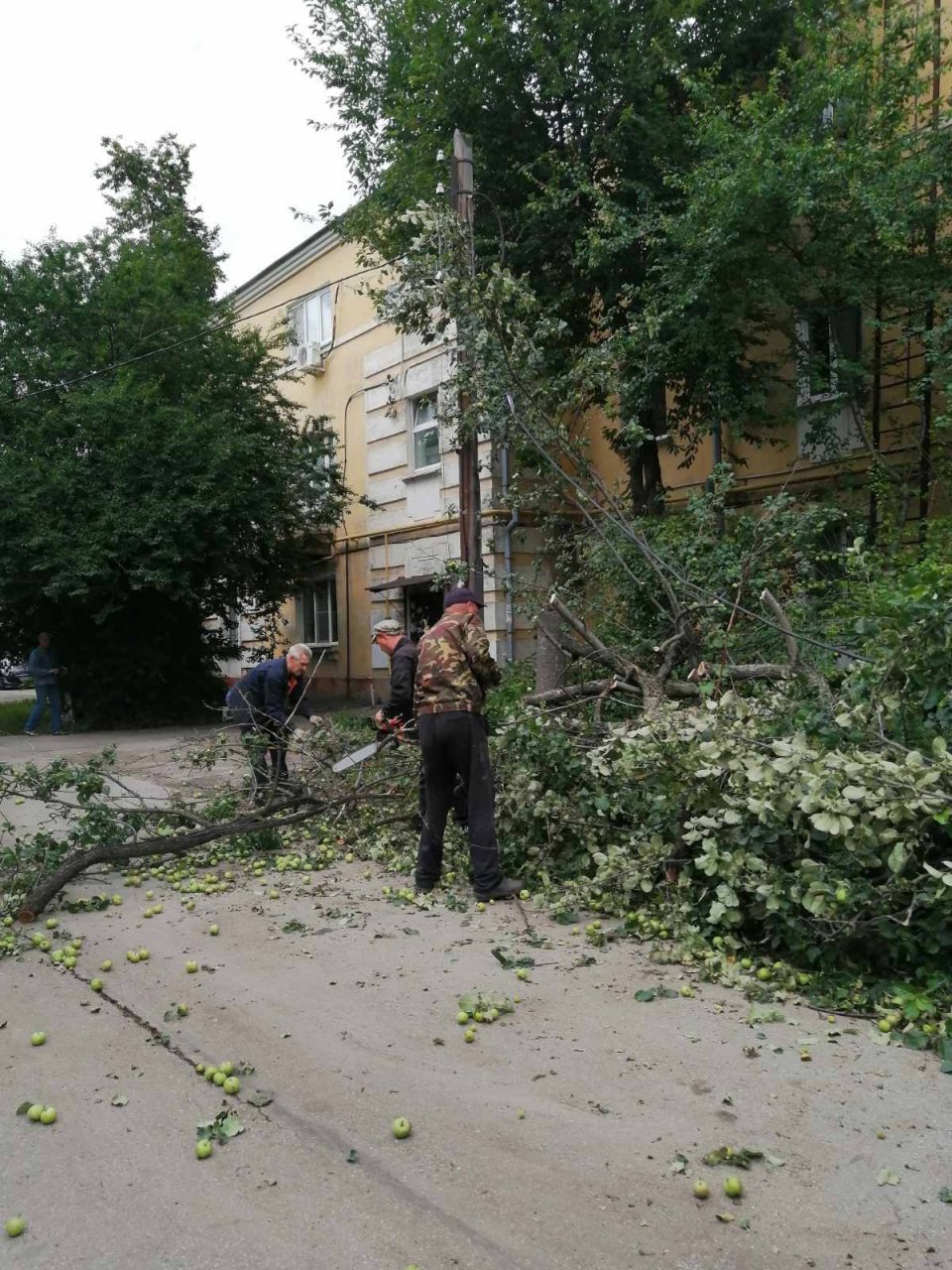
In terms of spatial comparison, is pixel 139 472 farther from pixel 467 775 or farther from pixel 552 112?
pixel 467 775

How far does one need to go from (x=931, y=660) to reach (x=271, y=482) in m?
14.0

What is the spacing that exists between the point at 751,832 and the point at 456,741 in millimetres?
Answer: 1826

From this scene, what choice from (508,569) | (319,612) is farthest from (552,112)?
(319,612)

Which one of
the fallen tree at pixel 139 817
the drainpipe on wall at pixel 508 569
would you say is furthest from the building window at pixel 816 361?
the fallen tree at pixel 139 817

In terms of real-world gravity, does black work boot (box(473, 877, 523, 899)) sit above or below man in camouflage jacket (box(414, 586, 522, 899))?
below

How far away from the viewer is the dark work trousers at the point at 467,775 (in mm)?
5875

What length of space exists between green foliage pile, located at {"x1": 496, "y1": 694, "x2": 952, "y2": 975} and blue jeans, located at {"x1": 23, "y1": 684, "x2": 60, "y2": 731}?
12.9 meters

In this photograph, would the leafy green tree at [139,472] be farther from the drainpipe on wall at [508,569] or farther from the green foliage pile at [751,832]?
the green foliage pile at [751,832]

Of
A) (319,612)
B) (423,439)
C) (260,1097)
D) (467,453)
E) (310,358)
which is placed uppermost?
(310,358)

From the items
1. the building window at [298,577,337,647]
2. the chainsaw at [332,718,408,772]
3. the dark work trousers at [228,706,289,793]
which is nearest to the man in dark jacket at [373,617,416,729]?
the chainsaw at [332,718,408,772]

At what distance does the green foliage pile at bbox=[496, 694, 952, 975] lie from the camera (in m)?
4.31

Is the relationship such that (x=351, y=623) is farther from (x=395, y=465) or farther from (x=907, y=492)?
(x=907, y=492)

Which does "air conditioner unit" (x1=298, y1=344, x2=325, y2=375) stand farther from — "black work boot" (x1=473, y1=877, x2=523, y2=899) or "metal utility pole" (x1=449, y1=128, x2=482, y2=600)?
"black work boot" (x1=473, y1=877, x2=523, y2=899)

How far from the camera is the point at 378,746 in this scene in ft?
25.0
